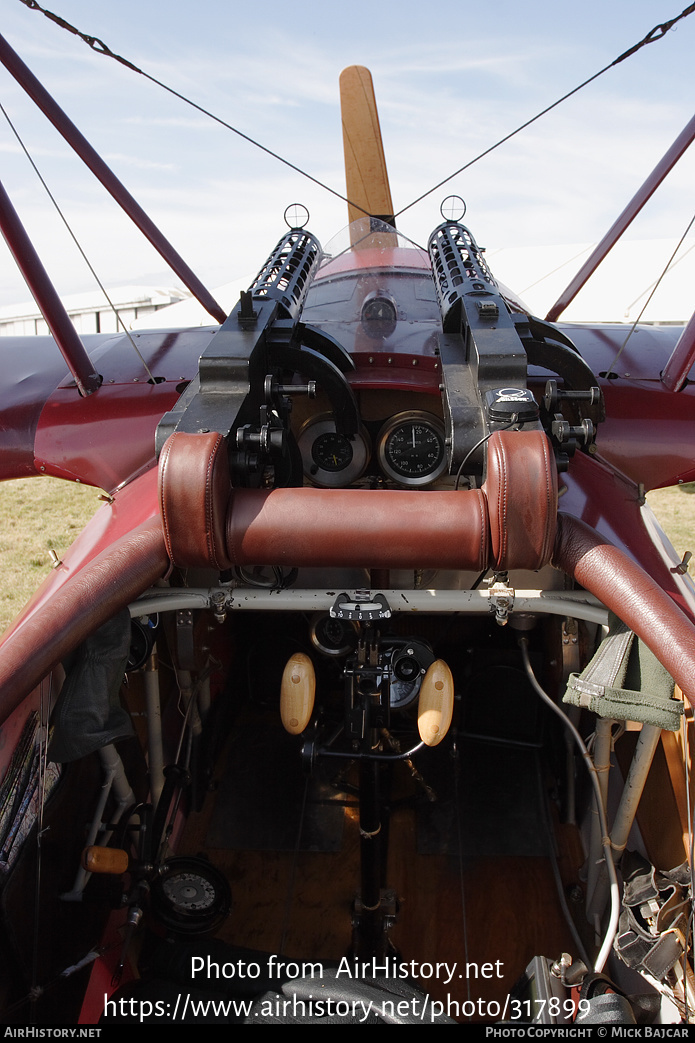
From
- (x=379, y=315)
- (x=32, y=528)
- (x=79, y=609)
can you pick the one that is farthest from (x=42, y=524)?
(x=79, y=609)

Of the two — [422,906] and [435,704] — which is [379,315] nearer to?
[435,704]

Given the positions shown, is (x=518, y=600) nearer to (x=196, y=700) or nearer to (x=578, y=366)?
(x=578, y=366)

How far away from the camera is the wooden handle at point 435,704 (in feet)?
8.27

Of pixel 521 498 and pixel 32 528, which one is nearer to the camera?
pixel 521 498

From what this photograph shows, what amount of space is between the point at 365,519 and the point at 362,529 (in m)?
0.03

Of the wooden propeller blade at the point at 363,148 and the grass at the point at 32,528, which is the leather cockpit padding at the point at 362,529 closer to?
the grass at the point at 32,528

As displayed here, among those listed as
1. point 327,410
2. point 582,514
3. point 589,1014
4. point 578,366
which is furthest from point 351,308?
point 589,1014

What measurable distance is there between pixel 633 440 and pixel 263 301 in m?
1.92

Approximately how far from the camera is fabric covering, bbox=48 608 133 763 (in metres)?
2.49

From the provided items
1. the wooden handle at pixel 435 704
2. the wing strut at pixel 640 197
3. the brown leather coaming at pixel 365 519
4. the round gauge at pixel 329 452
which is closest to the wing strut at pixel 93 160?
the round gauge at pixel 329 452

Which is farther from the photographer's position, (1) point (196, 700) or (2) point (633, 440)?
(1) point (196, 700)

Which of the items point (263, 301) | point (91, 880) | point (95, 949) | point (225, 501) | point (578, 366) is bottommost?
point (95, 949)

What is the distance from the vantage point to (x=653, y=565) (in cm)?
272

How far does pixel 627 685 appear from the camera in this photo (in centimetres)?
232
